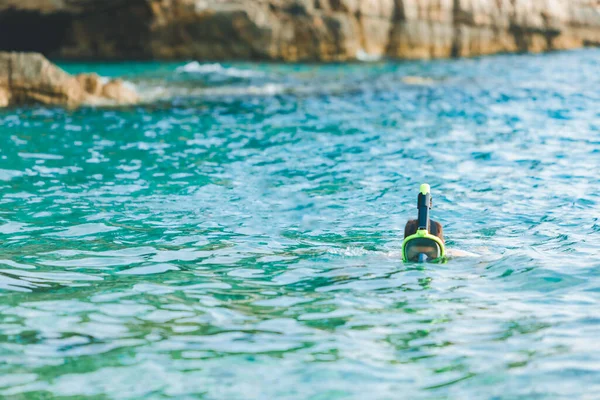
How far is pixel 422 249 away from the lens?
674cm

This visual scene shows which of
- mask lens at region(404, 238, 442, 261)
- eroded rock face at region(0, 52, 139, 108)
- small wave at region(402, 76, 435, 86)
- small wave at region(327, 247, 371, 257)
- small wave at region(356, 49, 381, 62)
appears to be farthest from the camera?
small wave at region(356, 49, 381, 62)

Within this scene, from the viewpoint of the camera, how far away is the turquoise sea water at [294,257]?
196 inches

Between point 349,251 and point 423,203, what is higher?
point 423,203

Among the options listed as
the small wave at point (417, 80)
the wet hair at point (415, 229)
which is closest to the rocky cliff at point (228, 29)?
the small wave at point (417, 80)

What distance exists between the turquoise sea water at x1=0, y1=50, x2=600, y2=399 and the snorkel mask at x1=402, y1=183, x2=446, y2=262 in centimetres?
14

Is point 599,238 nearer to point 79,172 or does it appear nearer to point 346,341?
point 346,341

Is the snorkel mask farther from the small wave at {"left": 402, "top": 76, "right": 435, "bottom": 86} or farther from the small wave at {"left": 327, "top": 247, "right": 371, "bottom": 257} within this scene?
the small wave at {"left": 402, "top": 76, "right": 435, "bottom": 86}

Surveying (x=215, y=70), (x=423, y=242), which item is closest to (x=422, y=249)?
(x=423, y=242)

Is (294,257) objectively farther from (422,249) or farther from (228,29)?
(228,29)

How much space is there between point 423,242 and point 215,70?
2059 cm

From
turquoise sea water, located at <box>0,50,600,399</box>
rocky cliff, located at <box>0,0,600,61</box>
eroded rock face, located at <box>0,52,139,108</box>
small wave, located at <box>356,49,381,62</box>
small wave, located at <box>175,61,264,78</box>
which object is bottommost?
turquoise sea water, located at <box>0,50,600,399</box>

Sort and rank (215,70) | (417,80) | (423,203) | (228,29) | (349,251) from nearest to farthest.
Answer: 1. (423,203)
2. (349,251)
3. (417,80)
4. (215,70)
5. (228,29)

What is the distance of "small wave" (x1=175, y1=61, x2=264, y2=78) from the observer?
25125 mm

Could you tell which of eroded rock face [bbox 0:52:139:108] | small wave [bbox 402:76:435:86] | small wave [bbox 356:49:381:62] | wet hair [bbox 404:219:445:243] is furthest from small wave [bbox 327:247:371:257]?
small wave [bbox 356:49:381:62]
